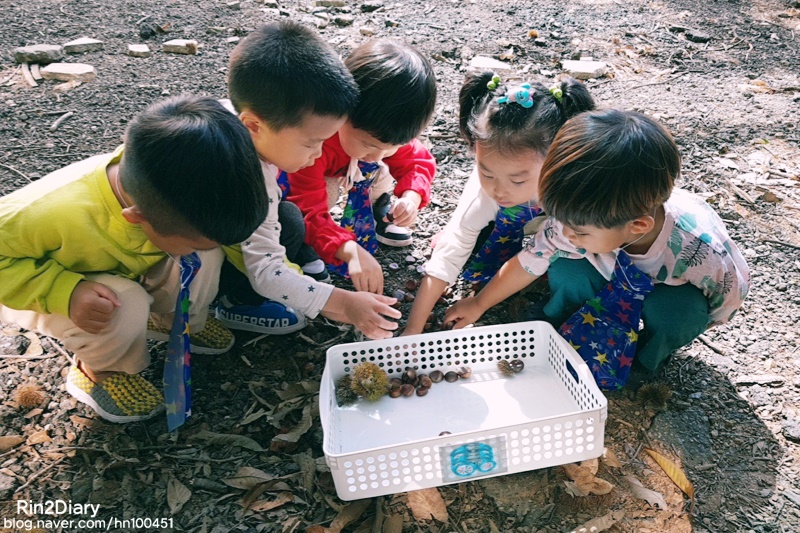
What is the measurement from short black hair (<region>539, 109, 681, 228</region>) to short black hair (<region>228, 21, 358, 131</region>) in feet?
2.31

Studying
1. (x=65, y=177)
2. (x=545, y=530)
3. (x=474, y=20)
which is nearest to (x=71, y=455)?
(x=65, y=177)

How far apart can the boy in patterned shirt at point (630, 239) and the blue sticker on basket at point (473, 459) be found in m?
0.66

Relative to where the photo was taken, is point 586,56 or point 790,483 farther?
point 586,56

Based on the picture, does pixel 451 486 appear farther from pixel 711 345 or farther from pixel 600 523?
pixel 711 345

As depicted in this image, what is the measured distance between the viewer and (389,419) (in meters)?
2.02

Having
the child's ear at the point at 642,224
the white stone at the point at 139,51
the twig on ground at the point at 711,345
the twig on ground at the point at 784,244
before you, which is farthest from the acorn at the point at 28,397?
the white stone at the point at 139,51

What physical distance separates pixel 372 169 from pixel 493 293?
0.75 metres

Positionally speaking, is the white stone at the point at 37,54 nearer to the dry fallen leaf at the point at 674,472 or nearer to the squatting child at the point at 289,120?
the squatting child at the point at 289,120

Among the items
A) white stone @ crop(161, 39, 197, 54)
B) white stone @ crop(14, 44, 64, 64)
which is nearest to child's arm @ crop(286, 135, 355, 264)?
white stone @ crop(161, 39, 197, 54)

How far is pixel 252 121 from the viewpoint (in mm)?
2020

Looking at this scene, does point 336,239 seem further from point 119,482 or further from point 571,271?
point 119,482

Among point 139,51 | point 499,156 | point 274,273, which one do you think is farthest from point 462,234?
point 139,51

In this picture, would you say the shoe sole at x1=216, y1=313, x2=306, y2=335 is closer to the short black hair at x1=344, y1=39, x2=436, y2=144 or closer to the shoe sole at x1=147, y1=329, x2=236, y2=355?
the shoe sole at x1=147, y1=329, x2=236, y2=355

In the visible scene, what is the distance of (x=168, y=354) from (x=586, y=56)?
3742mm
